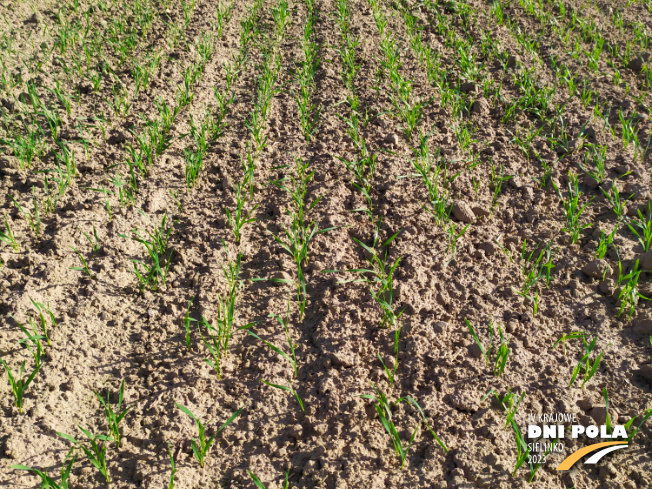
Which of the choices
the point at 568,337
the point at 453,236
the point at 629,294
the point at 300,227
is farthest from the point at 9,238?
the point at 629,294

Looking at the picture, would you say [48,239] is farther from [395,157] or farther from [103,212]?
[395,157]

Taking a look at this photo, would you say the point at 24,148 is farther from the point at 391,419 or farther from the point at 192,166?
the point at 391,419

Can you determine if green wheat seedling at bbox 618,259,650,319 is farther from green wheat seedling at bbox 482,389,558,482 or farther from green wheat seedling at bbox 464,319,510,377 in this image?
green wheat seedling at bbox 482,389,558,482

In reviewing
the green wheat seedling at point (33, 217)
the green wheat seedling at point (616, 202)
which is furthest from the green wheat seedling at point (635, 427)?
the green wheat seedling at point (33, 217)

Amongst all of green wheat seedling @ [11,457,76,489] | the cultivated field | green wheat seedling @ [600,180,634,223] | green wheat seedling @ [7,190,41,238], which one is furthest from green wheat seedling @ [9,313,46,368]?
green wheat seedling @ [600,180,634,223]

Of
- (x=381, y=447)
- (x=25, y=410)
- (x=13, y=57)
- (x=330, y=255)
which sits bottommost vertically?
(x=25, y=410)

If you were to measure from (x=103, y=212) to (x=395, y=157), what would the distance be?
6.57 ft

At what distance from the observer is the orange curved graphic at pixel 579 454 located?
198 centimetres

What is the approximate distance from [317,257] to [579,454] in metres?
1.61

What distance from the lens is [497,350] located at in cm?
236

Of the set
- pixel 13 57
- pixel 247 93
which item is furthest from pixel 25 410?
pixel 13 57

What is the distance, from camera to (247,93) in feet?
13.6

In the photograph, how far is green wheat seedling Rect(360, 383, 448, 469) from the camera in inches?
76.9

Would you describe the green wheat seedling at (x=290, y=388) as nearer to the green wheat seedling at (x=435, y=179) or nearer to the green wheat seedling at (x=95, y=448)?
the green wheat seedling at (x=95, y=448)
